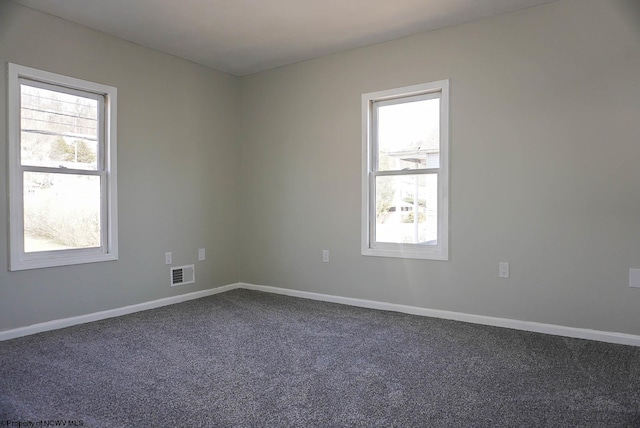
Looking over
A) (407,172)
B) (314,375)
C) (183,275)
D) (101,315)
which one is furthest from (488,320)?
(101,315)

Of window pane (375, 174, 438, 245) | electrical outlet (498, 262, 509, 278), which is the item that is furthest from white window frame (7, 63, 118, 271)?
electrical outlet (498, 262, 509, 278)

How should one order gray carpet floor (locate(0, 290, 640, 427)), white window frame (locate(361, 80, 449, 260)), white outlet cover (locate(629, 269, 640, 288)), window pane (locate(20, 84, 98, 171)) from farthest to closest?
white window frame (locate(361, 80, 449, 260)) → window pane (locate(20, 84, 98, 171)) → white outlet cover (locate(629, 269, 640, 288)) → gray carpet floor (locate(0, 290, 640, 427))

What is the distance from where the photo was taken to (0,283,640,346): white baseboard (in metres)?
3.28

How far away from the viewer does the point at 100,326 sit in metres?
3.72

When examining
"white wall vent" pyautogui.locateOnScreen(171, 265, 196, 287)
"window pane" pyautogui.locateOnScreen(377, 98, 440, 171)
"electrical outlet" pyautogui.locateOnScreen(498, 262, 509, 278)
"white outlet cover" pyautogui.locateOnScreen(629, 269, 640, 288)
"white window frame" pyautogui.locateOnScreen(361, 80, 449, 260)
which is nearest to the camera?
"white outlet cover" pyautogui.locateOnScreen(629, 269, 640, 288)

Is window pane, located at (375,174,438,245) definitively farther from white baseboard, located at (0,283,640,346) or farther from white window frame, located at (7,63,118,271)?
white window frame, located at (7,63,118,271)

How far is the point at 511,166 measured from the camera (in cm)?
364

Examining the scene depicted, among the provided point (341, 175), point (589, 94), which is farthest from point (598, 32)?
point (341, 175)

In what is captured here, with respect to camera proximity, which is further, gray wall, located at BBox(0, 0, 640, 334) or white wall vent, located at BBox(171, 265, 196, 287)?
white wall vent, located at BBox(171, 265, 196, 287)

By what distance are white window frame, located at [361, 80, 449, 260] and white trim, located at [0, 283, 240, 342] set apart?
Answer: 1.90m

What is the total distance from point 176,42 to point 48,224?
2.02 meters

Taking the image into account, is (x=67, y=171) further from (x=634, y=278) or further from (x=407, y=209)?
(x=634, y=278)

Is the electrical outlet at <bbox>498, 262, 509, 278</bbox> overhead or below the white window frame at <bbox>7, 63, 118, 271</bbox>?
below

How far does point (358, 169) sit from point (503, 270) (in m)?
1.66
